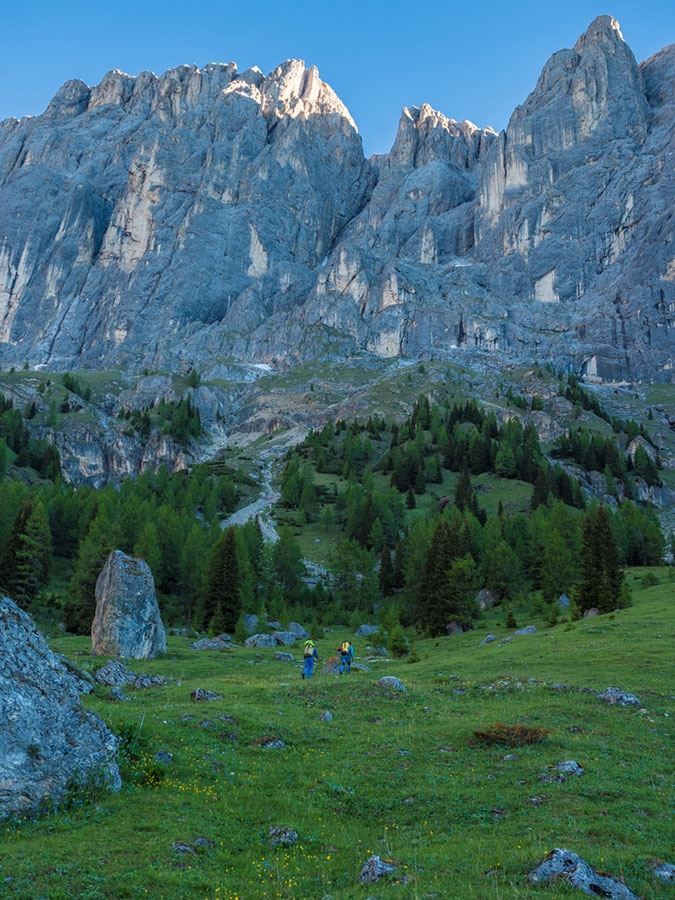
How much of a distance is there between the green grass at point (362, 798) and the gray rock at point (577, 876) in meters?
A: 0.36

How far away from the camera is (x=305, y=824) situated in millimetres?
15320

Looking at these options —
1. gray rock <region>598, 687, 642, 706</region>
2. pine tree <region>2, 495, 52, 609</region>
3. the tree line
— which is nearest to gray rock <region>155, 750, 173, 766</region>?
gray rock <region>598, 687, 642, 706</region>

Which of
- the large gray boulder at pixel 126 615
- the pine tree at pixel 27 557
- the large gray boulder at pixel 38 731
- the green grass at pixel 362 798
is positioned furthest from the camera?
the pine tree at pixel 27 557

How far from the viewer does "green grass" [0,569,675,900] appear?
38.8ft

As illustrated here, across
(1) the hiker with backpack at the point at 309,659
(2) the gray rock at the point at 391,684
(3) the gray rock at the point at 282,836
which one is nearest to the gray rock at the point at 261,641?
(1) the hiker with backpack at the point at 309,659

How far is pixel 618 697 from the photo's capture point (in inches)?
1057

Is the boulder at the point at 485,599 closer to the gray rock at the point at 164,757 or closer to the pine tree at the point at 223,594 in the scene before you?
the pine tree at the point at 223,594

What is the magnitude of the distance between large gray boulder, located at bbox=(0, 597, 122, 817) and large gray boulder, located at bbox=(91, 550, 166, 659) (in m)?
27.9

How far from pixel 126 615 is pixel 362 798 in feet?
105

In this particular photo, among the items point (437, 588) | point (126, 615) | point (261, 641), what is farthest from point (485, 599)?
point (126, 615)

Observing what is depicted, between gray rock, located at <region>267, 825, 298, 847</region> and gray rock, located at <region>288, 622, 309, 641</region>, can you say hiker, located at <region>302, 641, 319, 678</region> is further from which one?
gray rock, located at <region>288, 622, 309, 641</region>

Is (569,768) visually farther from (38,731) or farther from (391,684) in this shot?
(38,731)

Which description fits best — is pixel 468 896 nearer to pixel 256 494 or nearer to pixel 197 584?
pixel 197 584

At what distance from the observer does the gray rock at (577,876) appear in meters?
10.7
